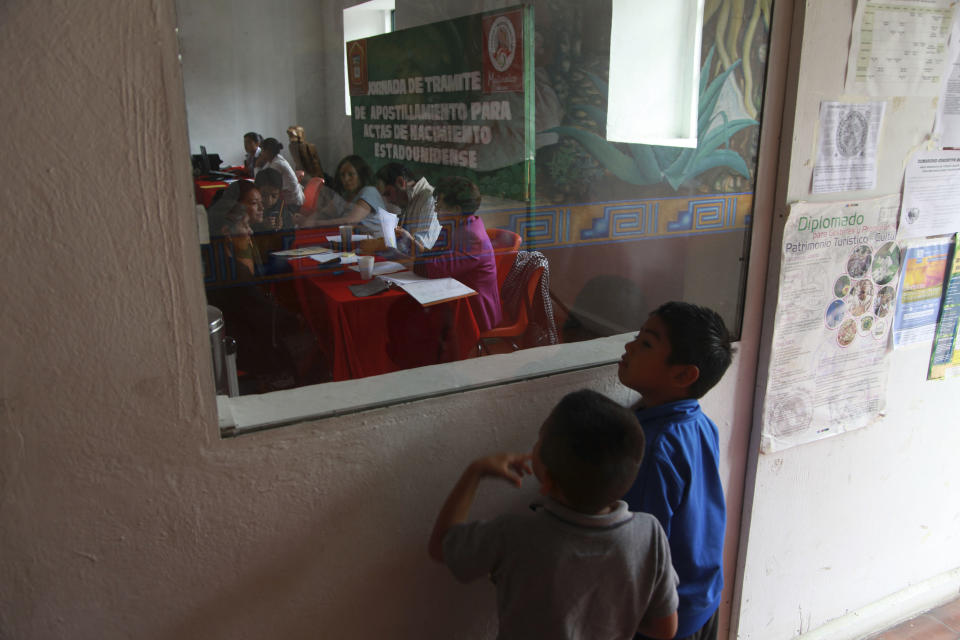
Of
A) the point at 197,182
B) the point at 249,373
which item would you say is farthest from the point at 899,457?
the point at 197,182

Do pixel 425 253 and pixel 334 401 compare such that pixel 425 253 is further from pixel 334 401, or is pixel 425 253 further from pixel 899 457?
pixel 899 457

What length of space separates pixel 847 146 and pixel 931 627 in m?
1.61

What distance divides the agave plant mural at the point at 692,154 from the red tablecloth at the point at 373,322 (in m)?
0.65

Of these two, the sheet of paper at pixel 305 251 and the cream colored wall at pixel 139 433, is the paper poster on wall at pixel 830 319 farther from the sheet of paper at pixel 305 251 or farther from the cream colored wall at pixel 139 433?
the sheet of paper at pixel 305 251

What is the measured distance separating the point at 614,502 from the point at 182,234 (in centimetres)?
75

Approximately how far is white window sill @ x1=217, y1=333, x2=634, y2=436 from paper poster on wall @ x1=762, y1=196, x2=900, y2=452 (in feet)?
1.35

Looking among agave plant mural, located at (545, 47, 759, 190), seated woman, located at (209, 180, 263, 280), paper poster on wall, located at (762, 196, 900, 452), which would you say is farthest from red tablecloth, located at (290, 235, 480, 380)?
paper poster on wall, located at (762, 196, 900, 452)

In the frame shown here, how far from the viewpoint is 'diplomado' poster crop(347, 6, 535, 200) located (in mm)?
2688

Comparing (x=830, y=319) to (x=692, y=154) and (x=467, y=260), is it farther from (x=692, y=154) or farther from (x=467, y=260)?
(x=467, y=260)

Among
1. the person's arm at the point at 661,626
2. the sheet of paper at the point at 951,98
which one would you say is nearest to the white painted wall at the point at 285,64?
the person's arm at the point at 661,626

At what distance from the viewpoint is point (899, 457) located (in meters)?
1.95

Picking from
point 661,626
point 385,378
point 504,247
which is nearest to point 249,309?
point 385,378

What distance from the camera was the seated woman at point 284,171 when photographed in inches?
88.0

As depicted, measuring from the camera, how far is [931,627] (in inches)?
85.1
